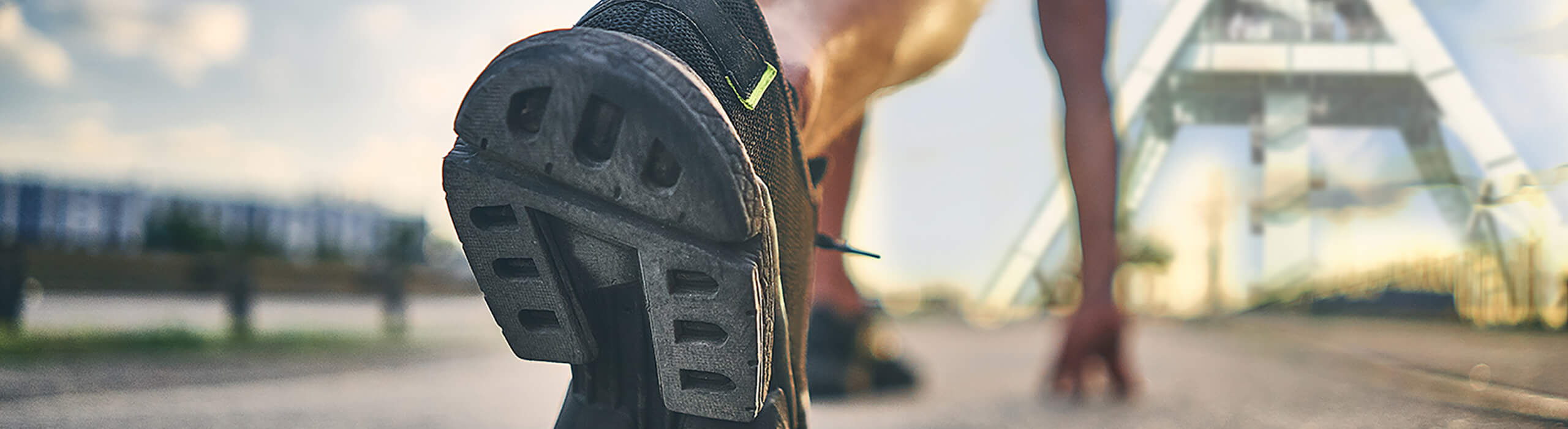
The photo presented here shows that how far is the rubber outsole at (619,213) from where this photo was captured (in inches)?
24.5

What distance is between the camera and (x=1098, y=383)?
1.72 m

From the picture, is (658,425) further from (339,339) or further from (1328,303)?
(1328,303)

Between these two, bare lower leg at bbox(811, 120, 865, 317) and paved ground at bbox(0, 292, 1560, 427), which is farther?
bare lower leg at bbox(811, 120, 865, 317)

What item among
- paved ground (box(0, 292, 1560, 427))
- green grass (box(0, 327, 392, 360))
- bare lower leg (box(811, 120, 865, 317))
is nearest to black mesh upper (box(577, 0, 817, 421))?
paved ground (box(0, 292, 1560, 427))

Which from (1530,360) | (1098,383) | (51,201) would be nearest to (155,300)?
(51,201)

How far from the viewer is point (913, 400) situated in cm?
174

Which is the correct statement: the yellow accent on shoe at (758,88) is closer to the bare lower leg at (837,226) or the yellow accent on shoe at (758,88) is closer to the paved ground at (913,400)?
the paved ground at (913,400)

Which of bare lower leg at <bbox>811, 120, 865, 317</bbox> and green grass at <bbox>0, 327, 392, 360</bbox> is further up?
bare lower leg at <bbox>811, 120, 865, 317</bbox>

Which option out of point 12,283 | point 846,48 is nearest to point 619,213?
point 846,48

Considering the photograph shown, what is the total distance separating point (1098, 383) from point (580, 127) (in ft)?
4.45

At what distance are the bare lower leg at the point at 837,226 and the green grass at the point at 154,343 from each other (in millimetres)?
2234

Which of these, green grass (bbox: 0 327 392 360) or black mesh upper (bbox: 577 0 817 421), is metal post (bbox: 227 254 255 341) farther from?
black mesh upper (bbox: 577 0 817 421)

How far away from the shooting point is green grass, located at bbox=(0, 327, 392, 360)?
9.54ft

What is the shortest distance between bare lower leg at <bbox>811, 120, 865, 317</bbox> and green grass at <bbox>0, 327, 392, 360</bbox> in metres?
2.23
